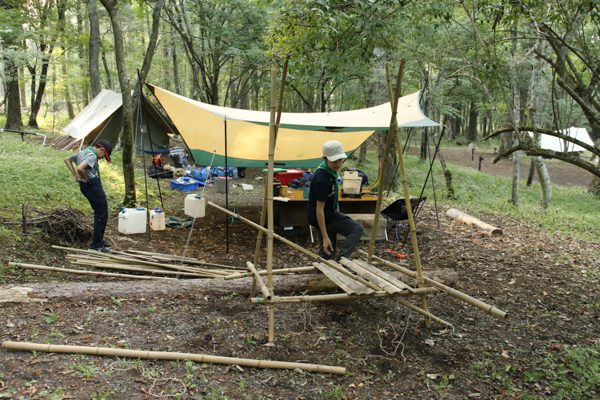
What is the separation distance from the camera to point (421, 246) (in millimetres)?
6105

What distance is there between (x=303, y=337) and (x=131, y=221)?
3.79 metres

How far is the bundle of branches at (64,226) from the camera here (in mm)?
5199

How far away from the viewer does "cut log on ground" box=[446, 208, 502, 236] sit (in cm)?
656

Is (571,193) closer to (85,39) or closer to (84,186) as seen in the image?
(84,186)

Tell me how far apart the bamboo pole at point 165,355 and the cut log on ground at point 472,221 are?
4693 mm

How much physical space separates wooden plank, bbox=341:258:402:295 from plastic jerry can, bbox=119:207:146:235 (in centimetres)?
361

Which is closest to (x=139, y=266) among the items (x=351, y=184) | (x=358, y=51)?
(x=358, y=51)

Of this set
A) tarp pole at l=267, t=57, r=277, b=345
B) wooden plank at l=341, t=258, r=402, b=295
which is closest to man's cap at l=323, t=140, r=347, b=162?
tarp pole at l=267, t=57, r=277, b=345

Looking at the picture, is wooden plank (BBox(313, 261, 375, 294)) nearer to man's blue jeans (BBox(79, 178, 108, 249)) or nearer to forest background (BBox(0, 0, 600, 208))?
forest background (BBox(0, 0, 600, 208))

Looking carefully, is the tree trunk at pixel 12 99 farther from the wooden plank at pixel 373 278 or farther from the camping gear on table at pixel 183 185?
the wooden plank at pixel 373 278

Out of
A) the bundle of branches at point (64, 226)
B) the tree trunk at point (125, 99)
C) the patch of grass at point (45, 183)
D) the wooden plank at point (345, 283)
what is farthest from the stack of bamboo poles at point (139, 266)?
the tree trunk at point (125, 99)

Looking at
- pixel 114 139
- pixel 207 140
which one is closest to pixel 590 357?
pixel 207 140

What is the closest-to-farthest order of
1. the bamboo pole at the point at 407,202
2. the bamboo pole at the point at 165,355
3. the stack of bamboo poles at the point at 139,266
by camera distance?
the bamboo pole at the point at 165,355, the bamboo pole at the point at 407,202, the stack of bamboo poles at the point at 139,266

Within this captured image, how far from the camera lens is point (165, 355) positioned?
2.80 meters
